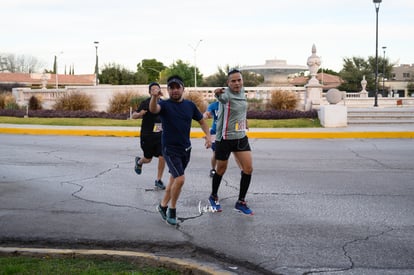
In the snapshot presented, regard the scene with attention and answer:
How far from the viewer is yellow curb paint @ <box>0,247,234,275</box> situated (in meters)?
4.45

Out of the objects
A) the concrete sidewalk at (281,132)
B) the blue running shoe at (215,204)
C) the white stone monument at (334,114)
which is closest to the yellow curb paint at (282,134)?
the concrete sidewalk at (281,132)

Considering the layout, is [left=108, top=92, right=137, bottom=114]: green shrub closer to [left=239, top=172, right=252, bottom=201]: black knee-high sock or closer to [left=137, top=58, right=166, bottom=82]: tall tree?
[left=239, top=172, right=252, bottom=201]: black knee-high sock

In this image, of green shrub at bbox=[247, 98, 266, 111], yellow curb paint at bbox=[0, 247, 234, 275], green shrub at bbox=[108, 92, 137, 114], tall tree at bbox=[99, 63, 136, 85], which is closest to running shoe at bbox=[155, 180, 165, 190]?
yellow curb paint at bbox=[0, 247, 234, 275]

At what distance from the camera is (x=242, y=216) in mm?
6660

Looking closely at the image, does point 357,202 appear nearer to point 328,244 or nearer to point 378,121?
point 328,244

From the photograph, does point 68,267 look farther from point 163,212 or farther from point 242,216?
point 242,216

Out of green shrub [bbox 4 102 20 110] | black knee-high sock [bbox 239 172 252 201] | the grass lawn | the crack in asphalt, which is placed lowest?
the crack in asphalt

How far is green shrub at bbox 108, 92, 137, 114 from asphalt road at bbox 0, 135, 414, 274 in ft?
49.4

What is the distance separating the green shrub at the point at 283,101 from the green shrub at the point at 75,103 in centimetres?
1075

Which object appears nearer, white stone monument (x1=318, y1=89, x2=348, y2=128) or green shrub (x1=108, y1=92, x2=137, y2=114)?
white stone monument (x1=318, y1=89, x2=348, y2=128)

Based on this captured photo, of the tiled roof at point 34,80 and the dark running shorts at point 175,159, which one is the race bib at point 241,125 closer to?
the dark running shorts at point 175,159

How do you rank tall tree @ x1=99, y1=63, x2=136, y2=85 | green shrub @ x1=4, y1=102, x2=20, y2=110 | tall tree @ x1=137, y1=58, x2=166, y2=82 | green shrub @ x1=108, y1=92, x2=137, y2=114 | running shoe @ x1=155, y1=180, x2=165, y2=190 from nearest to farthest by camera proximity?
running shoe @ x1=155, y1=180, x2=165, y2=190, green shrub @ x1=108, y1=92, x2=137, y2=114, green shrub @ x1=4, y1=102, x2=20, y2=110, tall tree @ x1=99, y1=63, x2=136, y2=85, tall tree @ x1=137, y1=58, x2=166, y2=82

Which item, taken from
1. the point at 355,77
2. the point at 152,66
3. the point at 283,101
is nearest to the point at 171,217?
the point at 283,101

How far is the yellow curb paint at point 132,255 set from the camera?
4.45 m
